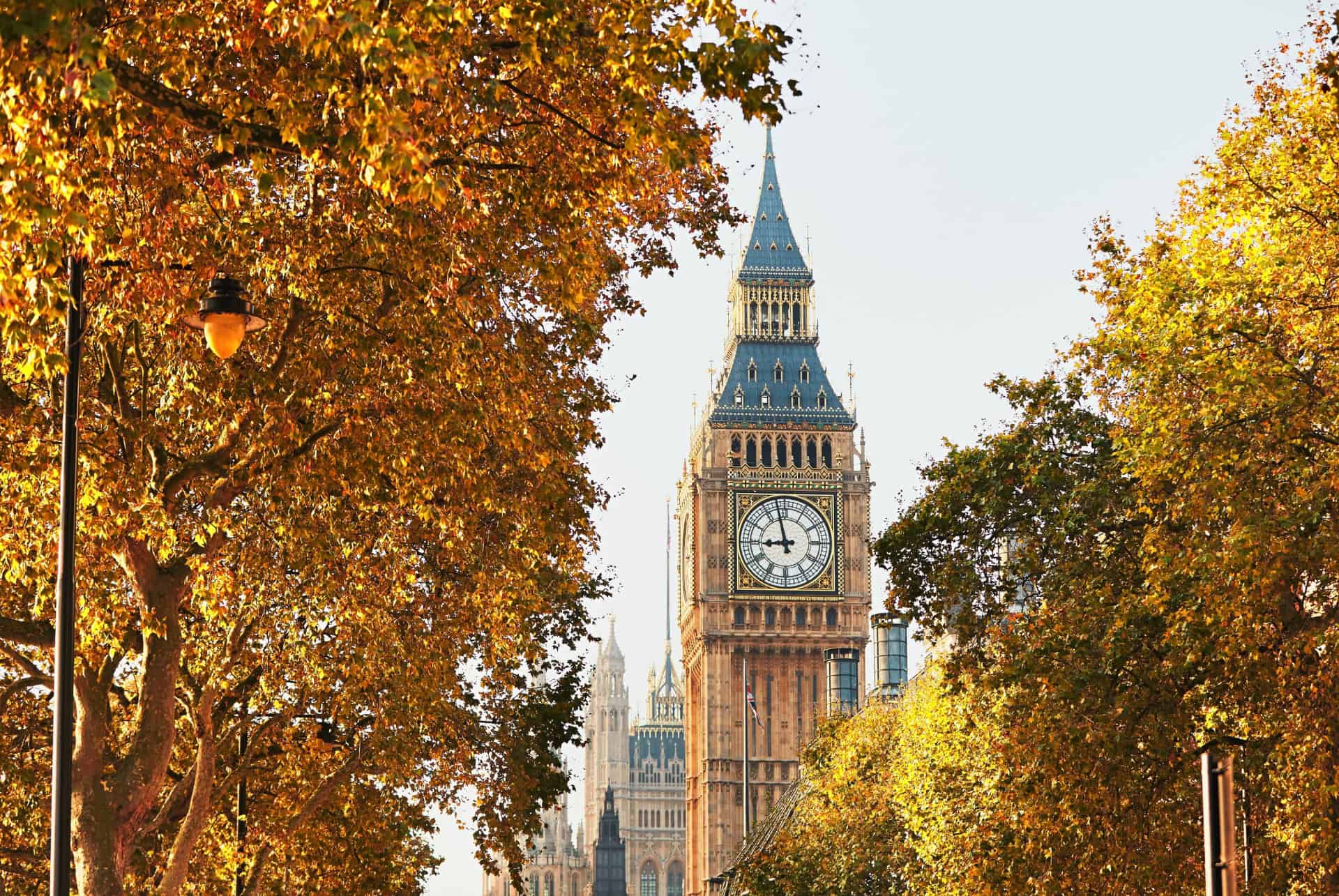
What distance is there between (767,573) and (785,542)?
2063mm

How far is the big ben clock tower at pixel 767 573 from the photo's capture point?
12112 cm

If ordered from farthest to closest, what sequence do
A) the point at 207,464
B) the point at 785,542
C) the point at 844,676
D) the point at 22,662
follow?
the point at 785,542, the point at 844,676, the point at 22,662, the point at 207,464

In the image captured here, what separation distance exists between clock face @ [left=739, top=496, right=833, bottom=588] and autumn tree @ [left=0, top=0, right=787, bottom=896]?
94989 mm

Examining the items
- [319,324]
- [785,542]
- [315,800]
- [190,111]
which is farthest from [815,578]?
[190,111]

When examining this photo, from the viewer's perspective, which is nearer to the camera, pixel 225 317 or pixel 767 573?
pixel 225 317

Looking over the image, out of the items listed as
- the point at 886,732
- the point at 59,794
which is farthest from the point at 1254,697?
the point at 886,732

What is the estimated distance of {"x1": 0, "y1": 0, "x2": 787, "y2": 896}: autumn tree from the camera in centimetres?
1332

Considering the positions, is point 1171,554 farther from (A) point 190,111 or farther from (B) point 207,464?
(A) point 190,111

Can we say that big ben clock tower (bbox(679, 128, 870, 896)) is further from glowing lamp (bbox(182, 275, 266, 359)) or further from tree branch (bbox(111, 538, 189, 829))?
glowing lamp (bbox(182, 275, 266, 359))

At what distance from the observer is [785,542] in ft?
403

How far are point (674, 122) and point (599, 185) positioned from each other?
1301 mm

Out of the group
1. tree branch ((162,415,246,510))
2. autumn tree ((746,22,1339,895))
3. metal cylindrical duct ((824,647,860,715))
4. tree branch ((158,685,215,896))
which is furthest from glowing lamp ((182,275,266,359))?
metal cylindrical duct ((824,647,860,715))

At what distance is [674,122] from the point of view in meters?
15.0

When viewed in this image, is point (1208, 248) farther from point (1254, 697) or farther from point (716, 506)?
point (716, 506)
